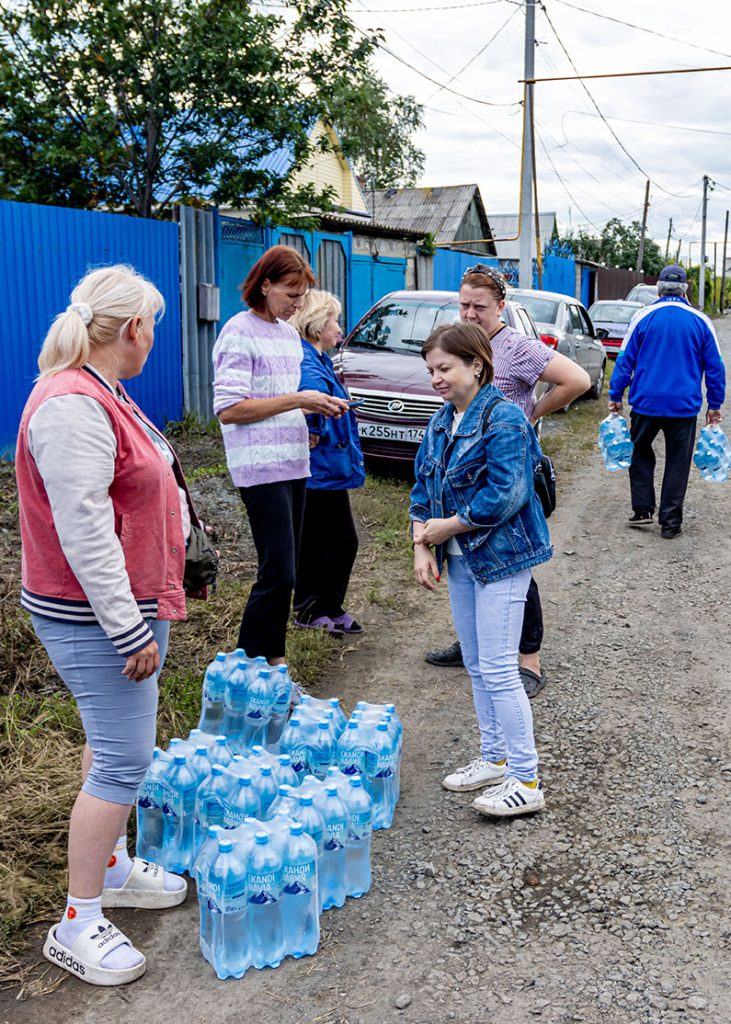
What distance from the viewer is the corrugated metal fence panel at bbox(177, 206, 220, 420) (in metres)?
11.1

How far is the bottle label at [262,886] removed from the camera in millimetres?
2863

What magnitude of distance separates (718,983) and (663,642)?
10.4 ft

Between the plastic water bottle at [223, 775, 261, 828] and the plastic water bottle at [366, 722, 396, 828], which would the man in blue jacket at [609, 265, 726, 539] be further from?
the plastic water bottle at [223, 775, 261, 828]

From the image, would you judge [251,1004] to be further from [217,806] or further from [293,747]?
[293,747]

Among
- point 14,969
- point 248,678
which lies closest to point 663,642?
point 248,678

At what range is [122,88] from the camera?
34.5ft

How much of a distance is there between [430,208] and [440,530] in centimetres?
3841

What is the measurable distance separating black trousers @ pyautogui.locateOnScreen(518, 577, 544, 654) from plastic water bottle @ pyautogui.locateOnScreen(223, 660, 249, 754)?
4.78ft

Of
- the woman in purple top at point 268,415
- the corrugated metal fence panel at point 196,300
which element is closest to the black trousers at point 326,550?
the woman in purple top at point 268,415

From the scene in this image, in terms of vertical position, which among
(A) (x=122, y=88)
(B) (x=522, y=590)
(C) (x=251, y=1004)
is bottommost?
(C) (x=251, y=1004)

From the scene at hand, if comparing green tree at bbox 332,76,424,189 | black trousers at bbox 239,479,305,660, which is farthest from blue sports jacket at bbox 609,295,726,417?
green tree at bbox 332,76,424,189

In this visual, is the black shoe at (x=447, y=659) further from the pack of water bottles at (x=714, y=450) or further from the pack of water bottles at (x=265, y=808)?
the pack of water bottles at (x=714, y=450)

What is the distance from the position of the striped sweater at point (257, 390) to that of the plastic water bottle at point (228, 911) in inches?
75.0

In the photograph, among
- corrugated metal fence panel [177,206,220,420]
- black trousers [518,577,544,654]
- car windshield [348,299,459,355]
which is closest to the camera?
black trousers [518,577,544,654]
